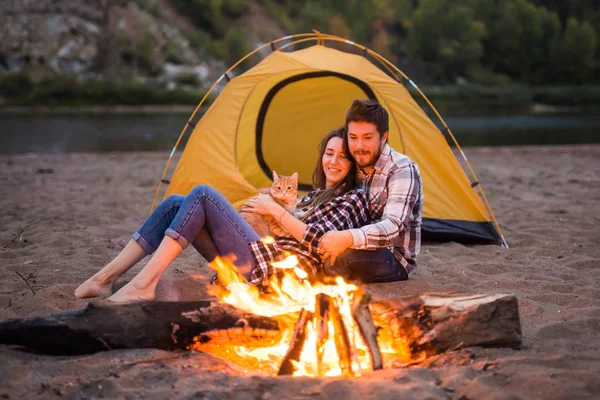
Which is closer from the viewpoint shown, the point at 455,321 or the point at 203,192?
the point at 455,321

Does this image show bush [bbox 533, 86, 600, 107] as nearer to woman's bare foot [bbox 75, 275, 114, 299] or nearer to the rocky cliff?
the rocky cliff

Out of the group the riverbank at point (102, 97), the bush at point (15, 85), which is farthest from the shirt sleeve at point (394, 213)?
the bush at point (15, 85)

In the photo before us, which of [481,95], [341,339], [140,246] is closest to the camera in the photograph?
[341,339]

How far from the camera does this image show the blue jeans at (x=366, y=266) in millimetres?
3383

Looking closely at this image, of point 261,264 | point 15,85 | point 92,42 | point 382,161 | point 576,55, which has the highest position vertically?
point 576,55

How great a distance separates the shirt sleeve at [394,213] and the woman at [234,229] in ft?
0.51

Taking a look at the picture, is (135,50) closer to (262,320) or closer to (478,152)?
(478,152)

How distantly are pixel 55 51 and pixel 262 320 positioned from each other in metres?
42.6

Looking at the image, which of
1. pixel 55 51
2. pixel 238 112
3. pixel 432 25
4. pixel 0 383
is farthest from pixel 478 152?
pixel 432 25

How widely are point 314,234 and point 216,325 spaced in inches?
28.4

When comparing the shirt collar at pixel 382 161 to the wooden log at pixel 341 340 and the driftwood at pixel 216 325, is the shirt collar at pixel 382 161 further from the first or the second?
the wooden log at pixel 341 340

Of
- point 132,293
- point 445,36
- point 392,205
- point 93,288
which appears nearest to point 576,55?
point 445,36

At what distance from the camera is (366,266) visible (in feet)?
11.4

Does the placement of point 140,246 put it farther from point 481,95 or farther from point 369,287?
point 481,95
